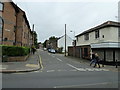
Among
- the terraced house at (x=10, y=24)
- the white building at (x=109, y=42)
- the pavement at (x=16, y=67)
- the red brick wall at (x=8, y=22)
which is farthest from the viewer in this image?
the red brick wall at (x=8, y=22)

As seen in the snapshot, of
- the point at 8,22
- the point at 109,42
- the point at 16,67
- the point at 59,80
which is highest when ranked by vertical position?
the point at 8,22

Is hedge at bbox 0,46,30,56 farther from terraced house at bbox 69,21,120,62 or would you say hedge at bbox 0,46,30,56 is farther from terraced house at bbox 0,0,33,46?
terraced house at bbox 69,21,120,62

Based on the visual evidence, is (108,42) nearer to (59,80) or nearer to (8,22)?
(59,80)

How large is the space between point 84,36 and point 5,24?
50.6 ft

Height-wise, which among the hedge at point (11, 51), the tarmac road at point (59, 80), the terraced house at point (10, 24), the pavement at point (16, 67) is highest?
the terraced house at point (10, 24)

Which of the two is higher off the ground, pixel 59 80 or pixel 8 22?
pixel 8 22

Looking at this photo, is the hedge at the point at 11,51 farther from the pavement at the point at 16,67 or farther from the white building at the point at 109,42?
the white building at the point at 109,42

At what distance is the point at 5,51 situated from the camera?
62.7ft

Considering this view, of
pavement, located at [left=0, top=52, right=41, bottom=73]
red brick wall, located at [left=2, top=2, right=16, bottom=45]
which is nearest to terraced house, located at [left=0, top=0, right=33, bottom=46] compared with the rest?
red brick wall, located at [left=2, top=2, right=16, bottom=45]

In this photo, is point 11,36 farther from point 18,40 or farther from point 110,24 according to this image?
point 110,24

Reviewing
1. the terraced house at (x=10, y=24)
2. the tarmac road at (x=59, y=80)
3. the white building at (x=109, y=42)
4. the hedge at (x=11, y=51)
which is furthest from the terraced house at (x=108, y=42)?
the terraced house at (x=10, y=24)

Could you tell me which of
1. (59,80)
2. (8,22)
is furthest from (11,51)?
(59,80)

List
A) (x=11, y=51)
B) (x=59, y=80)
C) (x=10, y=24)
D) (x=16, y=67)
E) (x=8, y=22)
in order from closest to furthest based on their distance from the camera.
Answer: (x=59, y=80)
(x=16, y=67)
(x=11, y=51)
(x=8, y=22)
(x=10, y=24)

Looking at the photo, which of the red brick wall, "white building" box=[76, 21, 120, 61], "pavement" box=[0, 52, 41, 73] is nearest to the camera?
"pavement" box=[0, 52, 41, 73]
